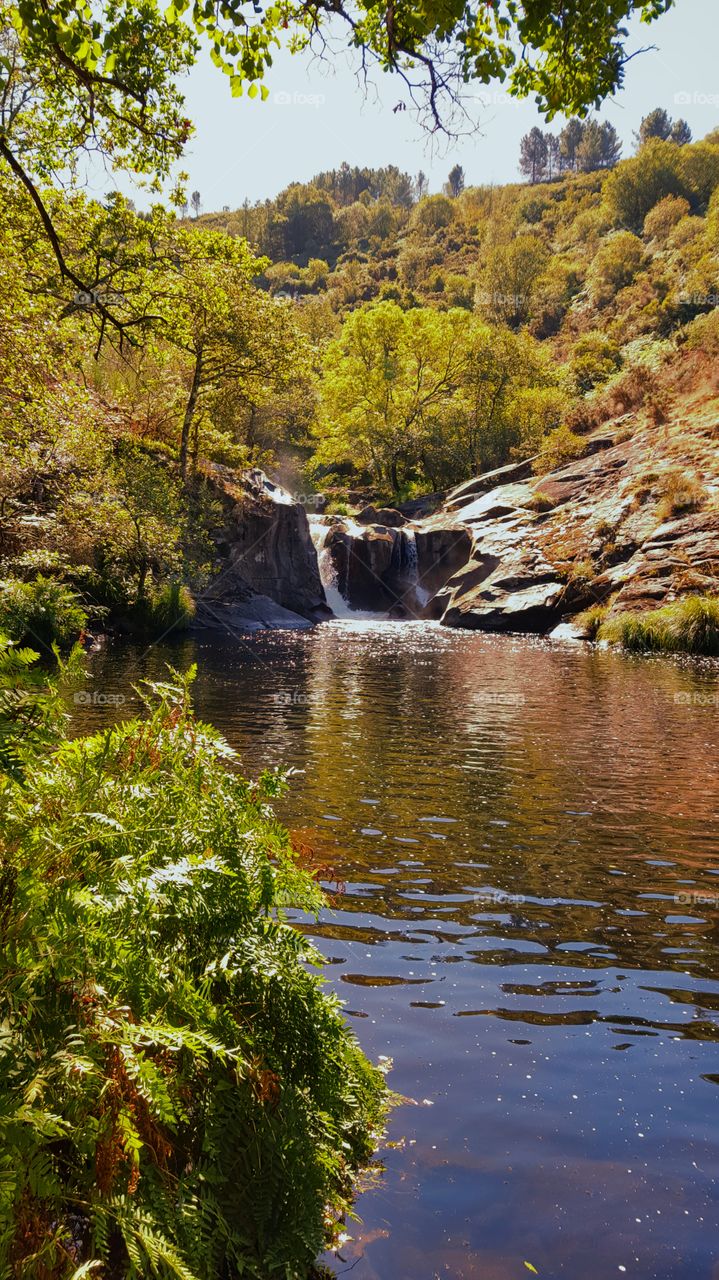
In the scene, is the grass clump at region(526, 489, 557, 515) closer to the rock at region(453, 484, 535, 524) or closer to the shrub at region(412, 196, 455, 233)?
the rock at region(453, 484, 535, 524)

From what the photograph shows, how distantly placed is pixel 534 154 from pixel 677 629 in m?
175

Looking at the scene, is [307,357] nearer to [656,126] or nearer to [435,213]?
[435,213]

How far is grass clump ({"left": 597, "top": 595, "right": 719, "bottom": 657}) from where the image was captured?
2569 centimetres

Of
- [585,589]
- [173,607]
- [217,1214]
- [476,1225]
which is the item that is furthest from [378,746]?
[585,589]

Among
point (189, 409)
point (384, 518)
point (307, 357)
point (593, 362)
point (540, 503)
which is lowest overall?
point (540, 503)

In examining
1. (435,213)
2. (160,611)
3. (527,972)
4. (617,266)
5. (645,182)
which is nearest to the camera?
(527,972)

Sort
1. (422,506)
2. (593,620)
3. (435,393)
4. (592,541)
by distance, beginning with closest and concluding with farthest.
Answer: (593,620) < (592,541) < (422,506) < (435,393)

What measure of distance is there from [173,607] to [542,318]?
7297 cm

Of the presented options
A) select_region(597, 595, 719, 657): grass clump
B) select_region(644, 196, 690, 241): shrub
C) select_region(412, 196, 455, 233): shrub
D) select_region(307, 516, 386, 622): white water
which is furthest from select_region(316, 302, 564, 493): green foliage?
select_region(412, 196, 455, 233): shrub

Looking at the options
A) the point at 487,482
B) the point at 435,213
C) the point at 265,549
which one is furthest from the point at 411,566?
the point at 435,213

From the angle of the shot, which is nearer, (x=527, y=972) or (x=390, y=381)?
(x=527, y=972)

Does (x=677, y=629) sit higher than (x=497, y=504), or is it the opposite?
(x=497, y=504)

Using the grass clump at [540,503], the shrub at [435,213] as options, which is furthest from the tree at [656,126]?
the grass clump at [540,503]

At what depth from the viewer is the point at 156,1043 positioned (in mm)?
2275
